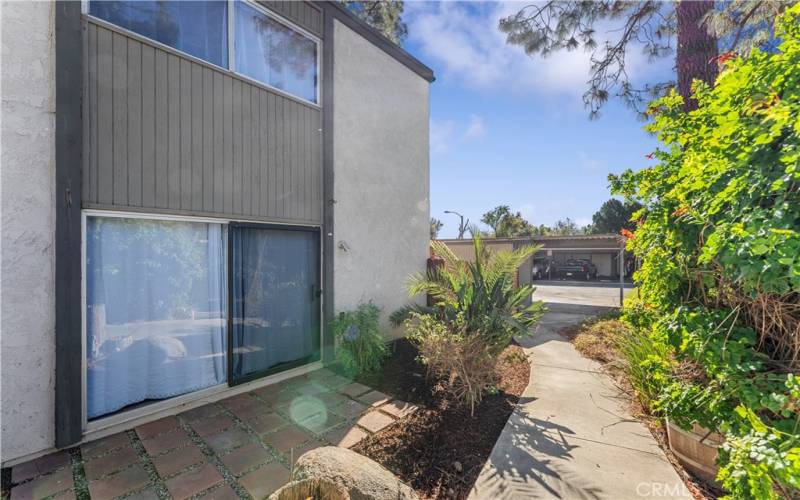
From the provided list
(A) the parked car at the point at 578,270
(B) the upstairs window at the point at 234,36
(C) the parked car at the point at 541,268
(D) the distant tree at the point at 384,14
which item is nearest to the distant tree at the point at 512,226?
(C) the parked car at the point at 541,268

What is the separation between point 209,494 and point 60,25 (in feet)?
14.4

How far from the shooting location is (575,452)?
2908 mm

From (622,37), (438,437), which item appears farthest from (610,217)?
(438,437)

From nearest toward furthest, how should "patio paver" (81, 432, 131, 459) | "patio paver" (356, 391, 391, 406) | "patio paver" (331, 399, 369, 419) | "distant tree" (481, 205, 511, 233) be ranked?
"patio paver" (81, 432, 131, 459) → "patio paver" (331, 399, 369, 419) → "patio paver" (356, 391, 391, 406) → "distant tree" (481, 205, 511, 233)

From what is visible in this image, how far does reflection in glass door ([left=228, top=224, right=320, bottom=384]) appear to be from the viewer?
4297 mm

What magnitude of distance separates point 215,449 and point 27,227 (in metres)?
2.63

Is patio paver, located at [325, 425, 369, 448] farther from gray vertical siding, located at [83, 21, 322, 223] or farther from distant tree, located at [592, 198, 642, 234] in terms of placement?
distant tree, located at [592, 198, 642, 234]

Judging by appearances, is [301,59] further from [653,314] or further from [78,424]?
[653,314]

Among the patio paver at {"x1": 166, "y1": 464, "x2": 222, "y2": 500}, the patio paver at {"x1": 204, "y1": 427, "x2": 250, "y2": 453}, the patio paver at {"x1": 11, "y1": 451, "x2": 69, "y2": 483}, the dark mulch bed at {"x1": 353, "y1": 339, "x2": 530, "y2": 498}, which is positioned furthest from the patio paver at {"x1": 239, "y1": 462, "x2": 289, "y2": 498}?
the patio paver at {"x1": 11, "y1": 451, "x2": 69, "y2": 483}

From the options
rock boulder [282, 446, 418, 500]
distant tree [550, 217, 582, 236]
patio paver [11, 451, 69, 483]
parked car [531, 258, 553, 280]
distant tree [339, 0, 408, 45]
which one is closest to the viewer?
rock boulder [282, 446, 418, 500]

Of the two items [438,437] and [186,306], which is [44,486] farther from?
Answer: [438,437]

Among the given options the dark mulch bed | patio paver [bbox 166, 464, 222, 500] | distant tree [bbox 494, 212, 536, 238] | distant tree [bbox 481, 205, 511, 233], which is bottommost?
patio paver [bbox 166, 464, 222, 500]

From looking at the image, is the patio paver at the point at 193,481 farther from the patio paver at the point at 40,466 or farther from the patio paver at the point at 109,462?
the patio paver at the point at 40,466

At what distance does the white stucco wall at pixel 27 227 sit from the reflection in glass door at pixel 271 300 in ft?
5.38
